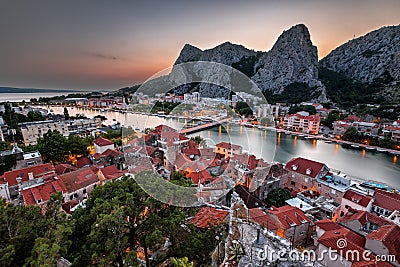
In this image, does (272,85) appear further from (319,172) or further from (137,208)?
(137,208)

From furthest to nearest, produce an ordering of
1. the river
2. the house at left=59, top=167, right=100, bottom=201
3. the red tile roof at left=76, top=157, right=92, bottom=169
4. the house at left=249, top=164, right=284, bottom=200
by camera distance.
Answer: the river, the red tile roof at left=76, top=157, right=92, bottom=169, the house at left=249, top=164, right=284, bottom=200, the house at left=59, top=167, right=100, bottom=201

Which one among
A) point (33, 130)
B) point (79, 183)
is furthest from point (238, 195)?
point (33, 130)

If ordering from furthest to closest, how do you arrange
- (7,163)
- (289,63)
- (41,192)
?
(289,63)
(7,163)
(41,192)

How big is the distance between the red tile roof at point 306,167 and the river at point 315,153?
2.83 meters

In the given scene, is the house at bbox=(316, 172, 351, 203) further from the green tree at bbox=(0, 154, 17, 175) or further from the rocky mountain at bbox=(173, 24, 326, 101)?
the rocky mountain at bbox=(173, 24, 326, 101)

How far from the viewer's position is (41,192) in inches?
224

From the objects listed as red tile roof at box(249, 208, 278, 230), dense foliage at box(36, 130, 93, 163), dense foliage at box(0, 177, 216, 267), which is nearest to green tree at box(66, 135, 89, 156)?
dense foliage at box(36, 130, 93, 163)

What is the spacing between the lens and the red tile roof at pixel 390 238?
3.86m

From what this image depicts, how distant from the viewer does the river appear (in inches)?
439

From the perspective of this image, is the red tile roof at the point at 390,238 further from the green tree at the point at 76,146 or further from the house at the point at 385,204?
the green tree at the point at 76,146

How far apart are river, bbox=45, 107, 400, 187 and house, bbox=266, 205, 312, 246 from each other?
194 inches

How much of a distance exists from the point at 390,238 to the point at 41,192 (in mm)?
8463

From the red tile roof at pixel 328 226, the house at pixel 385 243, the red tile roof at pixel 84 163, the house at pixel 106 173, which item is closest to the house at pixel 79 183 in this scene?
the house at pixel 106 173

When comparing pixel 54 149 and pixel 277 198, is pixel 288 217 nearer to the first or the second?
pixel 277 198
